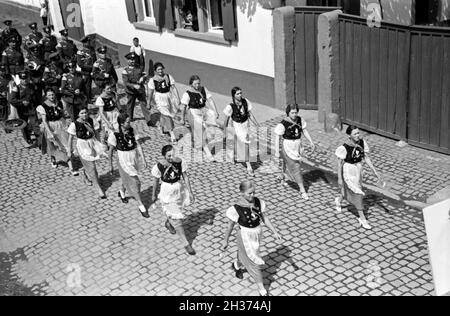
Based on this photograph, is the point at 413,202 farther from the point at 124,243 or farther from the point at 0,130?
the point at 0,130

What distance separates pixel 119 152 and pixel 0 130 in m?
6.76

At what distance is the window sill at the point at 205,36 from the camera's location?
15475mm

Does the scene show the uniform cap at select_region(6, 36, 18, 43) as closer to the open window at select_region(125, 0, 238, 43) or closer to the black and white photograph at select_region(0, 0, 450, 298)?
the black and white photograph at select_region(0, 0, 450, 298)

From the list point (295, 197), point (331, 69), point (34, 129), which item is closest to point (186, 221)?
point (295, 197)

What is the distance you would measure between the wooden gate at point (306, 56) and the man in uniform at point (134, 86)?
3691 mm

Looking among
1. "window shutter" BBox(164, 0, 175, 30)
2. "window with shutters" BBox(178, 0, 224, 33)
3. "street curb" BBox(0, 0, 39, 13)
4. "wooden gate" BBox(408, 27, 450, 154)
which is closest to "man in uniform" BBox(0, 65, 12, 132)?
"window shutter" BBox(164, 0, 175, 30)

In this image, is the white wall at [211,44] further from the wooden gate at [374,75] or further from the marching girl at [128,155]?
the marching girl at [128,155]

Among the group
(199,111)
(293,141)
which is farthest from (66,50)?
(293,141)

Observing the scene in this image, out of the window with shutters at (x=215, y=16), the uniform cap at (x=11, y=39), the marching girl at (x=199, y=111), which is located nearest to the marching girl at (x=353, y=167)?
the marching girl at (x=199, y=111)

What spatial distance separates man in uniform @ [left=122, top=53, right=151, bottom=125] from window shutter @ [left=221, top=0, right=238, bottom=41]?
2.39 meters

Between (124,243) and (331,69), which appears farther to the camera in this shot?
(331,69)

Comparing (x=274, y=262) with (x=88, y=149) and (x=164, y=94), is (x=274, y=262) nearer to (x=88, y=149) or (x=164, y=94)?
(x=88, y=149)

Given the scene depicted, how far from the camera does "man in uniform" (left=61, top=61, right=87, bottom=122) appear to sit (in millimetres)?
14148

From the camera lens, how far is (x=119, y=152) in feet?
34.2
